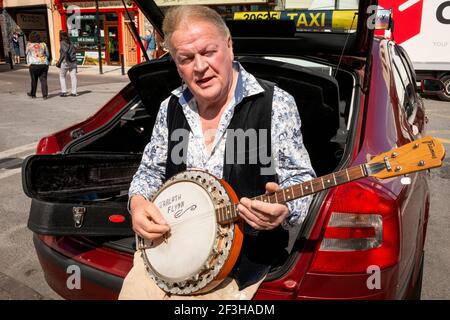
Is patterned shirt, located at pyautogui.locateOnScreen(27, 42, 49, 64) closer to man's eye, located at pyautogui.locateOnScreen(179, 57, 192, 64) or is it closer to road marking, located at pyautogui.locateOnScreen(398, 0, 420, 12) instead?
road marking, located at pyautogui.locateOnScreen(398, 0, 420, 12)

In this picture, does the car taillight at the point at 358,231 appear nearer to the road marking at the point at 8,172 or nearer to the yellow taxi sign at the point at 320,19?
the yellow taxi sign at the point at 320,19

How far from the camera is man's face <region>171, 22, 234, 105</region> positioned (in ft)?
5.39

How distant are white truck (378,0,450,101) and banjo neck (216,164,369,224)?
10.6 m

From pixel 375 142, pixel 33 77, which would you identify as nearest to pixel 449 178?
pixel 375 142

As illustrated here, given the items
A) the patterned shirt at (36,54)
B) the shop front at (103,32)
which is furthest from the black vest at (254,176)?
the shop front at (103,32)

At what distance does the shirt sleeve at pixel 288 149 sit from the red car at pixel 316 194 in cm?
12

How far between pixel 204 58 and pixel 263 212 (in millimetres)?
687

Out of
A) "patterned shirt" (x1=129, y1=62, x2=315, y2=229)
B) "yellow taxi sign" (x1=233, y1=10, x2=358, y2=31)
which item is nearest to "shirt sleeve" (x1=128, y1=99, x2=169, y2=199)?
"patterned shirt" (x1=129, y1=62, x2=315, y2=229)

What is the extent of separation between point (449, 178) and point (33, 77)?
34.5 ft

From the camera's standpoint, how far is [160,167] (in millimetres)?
1960

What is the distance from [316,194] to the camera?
1630 mm

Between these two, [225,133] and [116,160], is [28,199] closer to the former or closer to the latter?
[116,160]
